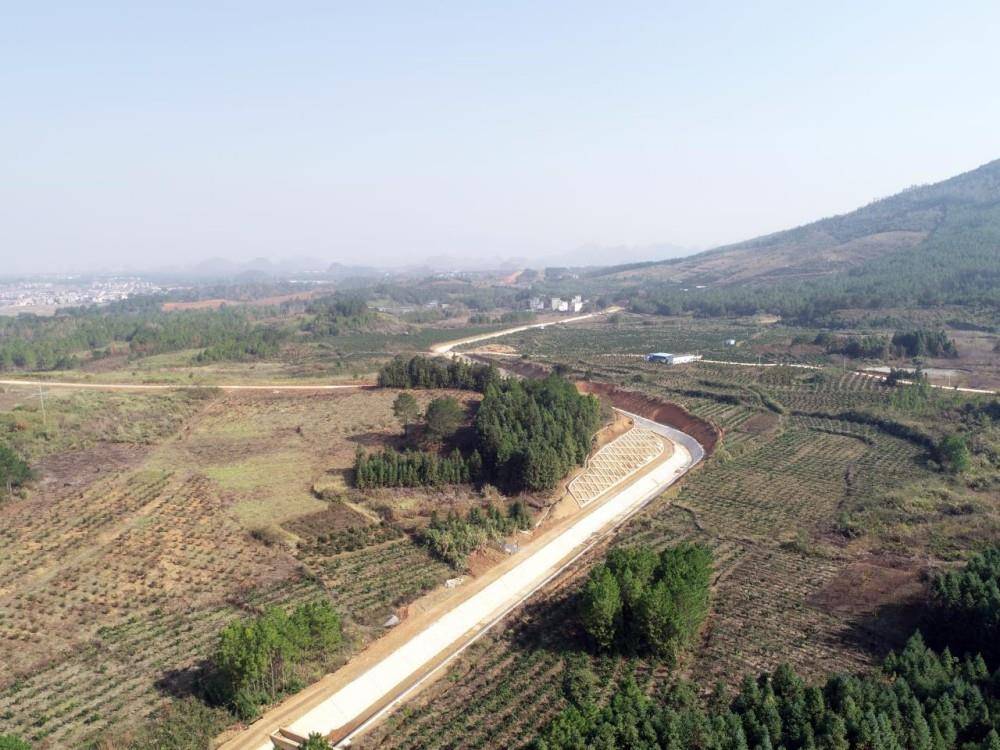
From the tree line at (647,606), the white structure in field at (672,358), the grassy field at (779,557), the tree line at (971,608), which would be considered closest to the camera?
the grassy field at (779,557)

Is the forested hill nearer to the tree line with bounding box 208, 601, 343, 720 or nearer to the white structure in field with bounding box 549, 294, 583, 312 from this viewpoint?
the white structure in field with bounding box 549, 294, 583, 312

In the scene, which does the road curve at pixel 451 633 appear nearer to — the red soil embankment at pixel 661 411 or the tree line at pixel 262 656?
the tree line at pixel 262 656

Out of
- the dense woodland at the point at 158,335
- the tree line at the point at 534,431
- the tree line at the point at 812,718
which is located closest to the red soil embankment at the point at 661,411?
the tree line at the point at 534,431

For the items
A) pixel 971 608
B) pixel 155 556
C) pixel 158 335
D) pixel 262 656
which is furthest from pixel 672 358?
pixel 158 335

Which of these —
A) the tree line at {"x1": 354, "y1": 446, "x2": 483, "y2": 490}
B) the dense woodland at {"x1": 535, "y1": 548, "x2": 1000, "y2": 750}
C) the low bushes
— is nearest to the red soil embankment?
the tree line at {"x1": 354, "y1": 446, "x2": 483, "y2": 490}

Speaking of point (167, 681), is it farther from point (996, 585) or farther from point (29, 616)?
point (996, 585)

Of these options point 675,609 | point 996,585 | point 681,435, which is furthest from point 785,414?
point 675,609
